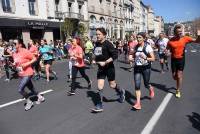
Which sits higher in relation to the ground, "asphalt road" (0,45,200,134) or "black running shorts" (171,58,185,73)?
"black running shorts" (171,58,185,73)

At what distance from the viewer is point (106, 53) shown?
21.2 ft

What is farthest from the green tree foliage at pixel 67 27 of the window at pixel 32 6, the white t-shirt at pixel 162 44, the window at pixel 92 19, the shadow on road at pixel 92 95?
the shadow on road at pixel 92 95

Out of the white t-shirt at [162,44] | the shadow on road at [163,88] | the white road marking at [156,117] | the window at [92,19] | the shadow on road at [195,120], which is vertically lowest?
the shadow on road at [163,88]

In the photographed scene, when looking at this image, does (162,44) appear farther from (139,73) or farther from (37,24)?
(37,24)

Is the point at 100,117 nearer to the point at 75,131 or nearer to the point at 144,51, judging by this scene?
the point at 75,131

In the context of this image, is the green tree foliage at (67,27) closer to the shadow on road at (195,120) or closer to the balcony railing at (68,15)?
the balcony railing at (68,15)

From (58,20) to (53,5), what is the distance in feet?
6.23

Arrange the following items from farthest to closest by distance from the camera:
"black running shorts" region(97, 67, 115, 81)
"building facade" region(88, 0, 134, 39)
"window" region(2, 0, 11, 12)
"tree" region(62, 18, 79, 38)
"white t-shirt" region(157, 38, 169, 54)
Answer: "building facade" region(88, 0, 134, 39) → "tree" region(62, 18, 79, 38) → "window" region(2, 0, 11, 12) → "white t-shirt" region(157, 38, 169, 54) → "black running shorts" region(97, 67, 115, 81)

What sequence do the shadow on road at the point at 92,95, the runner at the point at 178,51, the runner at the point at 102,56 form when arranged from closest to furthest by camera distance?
the runner at the point at 102,56 → the runner at the point at 178,51 → the shadow on road at the point at 92,95

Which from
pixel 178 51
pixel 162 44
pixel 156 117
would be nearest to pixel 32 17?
pixel 162 44

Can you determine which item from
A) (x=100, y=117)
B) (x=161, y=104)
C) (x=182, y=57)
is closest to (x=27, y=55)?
(x=100, y=117)

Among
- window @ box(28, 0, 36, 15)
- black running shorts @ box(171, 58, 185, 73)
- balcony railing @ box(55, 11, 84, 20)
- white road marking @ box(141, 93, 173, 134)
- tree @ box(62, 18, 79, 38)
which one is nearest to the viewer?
white road marking @ box(141, 93, 173, 134)

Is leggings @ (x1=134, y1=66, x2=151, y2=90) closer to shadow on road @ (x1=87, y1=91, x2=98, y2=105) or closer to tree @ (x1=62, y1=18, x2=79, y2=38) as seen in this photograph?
shadow on road @ (x1=87, y1=91, x2=98, y2=105)

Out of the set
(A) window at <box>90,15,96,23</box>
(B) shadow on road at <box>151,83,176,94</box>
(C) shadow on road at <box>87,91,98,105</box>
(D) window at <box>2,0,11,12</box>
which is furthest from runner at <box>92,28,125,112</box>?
(A) window at <box>90,15,96,23</box>
